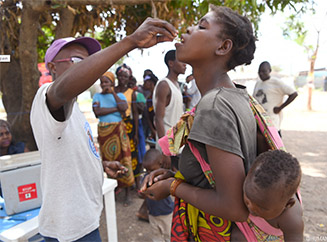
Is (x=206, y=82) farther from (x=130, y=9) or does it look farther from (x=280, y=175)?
(x=130, y=9)

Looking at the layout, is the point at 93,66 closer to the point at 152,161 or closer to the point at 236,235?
the point at 236,235

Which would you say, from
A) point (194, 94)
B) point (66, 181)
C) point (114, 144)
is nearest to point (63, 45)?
point (66, 181)

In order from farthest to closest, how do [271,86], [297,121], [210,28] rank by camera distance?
[297,121] < [271,86] < [210,28]

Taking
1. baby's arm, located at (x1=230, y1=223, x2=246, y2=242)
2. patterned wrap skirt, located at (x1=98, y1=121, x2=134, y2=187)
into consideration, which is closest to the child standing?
patterned wrap skirt, located at (x1=98, y1=121, x2=134, y2=187)

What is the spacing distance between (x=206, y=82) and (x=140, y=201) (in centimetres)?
316

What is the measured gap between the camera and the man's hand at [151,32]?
3.51ft


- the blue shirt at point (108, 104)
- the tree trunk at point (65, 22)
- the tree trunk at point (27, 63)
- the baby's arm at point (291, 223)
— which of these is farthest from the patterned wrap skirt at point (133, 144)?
the baby's arm at point (291, 223)

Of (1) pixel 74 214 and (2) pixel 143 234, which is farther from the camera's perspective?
(2) pixel 143 234

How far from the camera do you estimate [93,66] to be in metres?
1.02

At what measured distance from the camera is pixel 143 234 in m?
3.07

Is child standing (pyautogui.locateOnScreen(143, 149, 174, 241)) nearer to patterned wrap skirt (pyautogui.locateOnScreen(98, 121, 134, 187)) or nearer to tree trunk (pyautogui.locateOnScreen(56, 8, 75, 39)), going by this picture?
patterned wrap skirt (pyautogui.locateOnScreen(98, 121, 134, 187))

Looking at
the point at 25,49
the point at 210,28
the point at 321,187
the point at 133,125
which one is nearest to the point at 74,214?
the point at 210,28

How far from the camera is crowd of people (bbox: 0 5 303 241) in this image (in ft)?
2.90

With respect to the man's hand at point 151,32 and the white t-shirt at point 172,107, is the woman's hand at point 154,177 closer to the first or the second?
the man's hand at point 151,32
